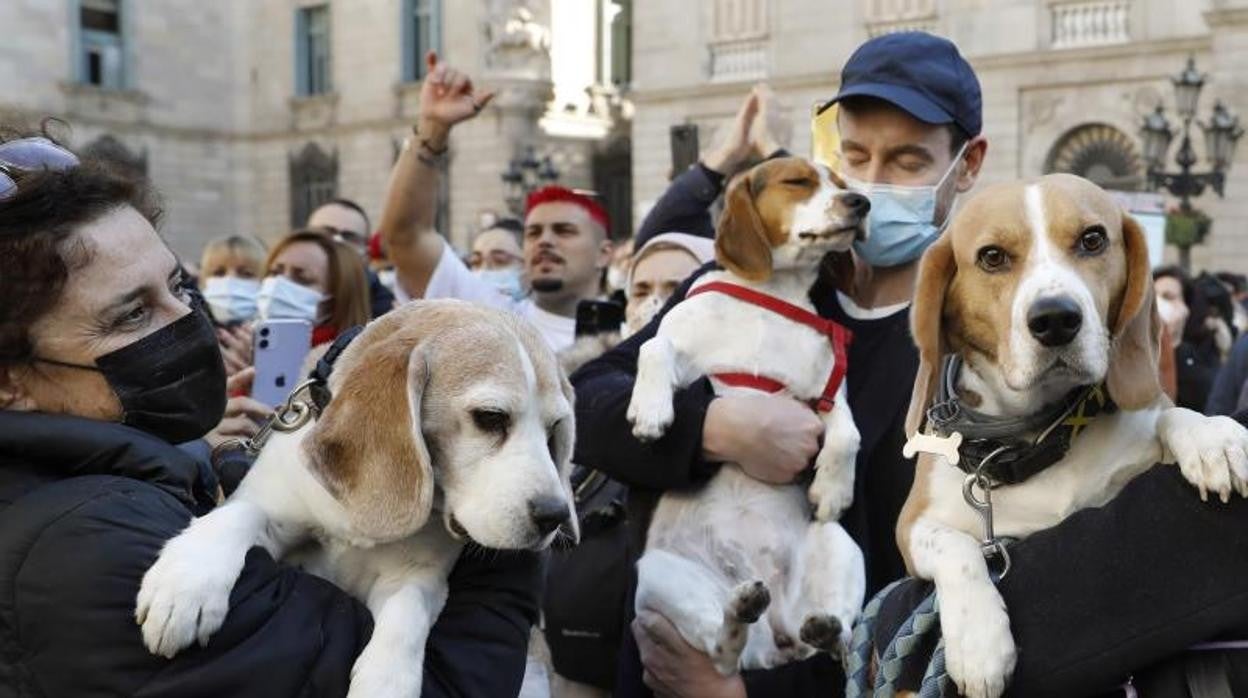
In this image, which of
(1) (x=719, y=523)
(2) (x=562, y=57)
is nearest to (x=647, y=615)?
(1) (x=719, y=523)

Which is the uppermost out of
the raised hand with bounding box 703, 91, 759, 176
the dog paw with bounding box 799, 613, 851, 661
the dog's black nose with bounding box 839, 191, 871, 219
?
the raised hand with bounding box 703, 91, 759, 176

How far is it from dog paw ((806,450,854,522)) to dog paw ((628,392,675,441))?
432mm

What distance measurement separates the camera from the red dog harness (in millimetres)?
3754

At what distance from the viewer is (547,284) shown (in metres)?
7.09

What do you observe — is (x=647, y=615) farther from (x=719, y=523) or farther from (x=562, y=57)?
(x=562, y=57)

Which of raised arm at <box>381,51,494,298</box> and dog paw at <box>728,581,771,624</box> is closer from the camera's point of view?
dog paw at <box>728,581,771,624</box>

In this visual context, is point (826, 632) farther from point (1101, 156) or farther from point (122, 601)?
point (1101, 156)

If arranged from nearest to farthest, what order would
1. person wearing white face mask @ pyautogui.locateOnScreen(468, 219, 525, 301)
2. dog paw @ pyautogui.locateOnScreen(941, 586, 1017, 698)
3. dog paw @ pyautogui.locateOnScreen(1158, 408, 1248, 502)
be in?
dog paw @ pyautogui.locateOnScreen(1158, 408, 1248, 502), dog paw @ pyautogui.locateOnScreen(941, 586, 1017, 698), person wearing white face mask @ pyautogui.locateOnScreen(468, 219, 525, 301)

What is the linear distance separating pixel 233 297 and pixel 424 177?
2430 mm

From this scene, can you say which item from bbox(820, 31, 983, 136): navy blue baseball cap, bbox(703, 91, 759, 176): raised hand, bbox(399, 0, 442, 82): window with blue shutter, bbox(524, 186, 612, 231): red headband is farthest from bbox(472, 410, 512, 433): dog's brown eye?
bbox(399, 0, 442, 82): window with blue shutter

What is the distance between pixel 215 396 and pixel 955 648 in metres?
1.45

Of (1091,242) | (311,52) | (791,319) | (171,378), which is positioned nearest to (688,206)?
(791,319)

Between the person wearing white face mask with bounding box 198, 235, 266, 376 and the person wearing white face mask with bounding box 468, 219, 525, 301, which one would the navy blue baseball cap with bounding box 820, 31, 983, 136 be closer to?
the person wearing white face mask with bounding box 198, 235, 266, 376

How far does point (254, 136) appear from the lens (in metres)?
A: 38.4
